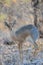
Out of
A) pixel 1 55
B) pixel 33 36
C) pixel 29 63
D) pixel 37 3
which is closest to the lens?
pixel 33 36

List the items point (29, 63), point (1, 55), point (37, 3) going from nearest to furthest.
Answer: point (29, 63), point (1, 55), point (37, 3)

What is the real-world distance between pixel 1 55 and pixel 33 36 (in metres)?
0.95

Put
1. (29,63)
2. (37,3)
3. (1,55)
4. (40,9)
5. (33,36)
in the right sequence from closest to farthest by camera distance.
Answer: (33,36)
(29,63)
(1,55)
(37,3)
(40,9)

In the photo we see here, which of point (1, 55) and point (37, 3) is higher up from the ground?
point (37, 3)

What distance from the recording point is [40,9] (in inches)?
228

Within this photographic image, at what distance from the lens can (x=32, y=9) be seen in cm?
567

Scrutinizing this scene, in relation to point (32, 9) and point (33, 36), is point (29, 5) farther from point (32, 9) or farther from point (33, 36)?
point (33, 36)

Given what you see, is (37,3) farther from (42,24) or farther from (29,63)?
(29,63)

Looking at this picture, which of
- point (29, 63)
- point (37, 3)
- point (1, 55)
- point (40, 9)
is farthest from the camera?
point (40, 9)

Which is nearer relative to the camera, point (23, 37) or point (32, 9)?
point (23, 37)

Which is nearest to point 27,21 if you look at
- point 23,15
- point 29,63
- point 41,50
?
point 23,15

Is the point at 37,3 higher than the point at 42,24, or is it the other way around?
the point at 37,3

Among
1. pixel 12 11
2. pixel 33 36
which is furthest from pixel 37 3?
pixel 33 36

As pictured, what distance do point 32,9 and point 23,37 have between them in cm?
222
